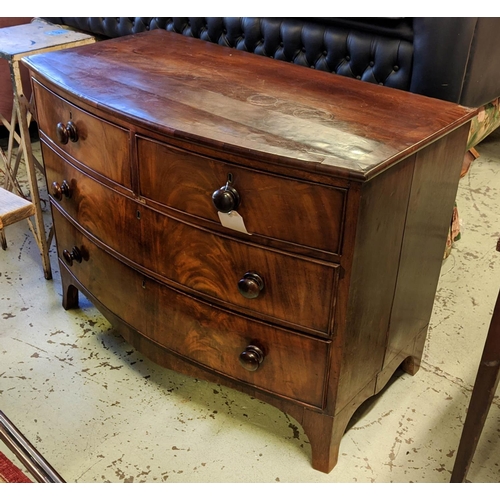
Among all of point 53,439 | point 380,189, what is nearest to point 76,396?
point 53,439

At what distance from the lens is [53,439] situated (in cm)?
173

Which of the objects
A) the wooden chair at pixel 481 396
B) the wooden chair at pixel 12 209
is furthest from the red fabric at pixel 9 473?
the wooden chair at pixel 481 396

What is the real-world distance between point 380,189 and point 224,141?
35 cm

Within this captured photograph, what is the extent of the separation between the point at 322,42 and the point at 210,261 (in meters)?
1.01

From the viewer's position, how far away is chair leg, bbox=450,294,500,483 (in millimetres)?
1385

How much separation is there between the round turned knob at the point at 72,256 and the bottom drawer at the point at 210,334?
14 millimetres

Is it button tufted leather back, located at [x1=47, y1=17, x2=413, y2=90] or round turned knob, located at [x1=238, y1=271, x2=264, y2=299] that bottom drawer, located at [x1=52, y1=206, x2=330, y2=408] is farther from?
button tufted leather back, located at [x1=47, y1=17, x2=413, y2=90]

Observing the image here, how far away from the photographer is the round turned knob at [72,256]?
76.1 inches

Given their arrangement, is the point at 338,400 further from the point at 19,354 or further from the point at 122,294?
the point at 19,354

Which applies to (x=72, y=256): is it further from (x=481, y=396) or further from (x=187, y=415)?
(x=481, y=396)

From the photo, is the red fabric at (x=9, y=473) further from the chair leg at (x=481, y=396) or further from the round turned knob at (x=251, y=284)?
the chair leg at (x=481, y=396)

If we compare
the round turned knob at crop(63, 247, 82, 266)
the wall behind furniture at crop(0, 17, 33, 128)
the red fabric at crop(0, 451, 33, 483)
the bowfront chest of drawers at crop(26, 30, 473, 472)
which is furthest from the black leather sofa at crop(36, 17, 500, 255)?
the red fabric at crop(0, 451, 33, 483)

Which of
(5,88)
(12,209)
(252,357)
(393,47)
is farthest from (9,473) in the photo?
(5,88)

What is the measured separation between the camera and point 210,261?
4.97 feet
